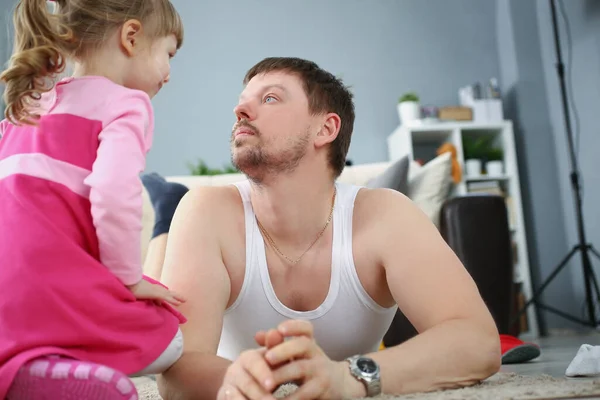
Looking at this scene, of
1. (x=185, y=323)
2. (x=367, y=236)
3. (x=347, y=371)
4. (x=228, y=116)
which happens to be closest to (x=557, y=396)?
(x=347, y=371)

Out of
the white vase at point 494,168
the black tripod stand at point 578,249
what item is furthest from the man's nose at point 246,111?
the white vase at point 494,168

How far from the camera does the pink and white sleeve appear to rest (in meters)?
0.97

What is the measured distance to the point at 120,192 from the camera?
98cm

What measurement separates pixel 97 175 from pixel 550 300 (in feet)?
13.9

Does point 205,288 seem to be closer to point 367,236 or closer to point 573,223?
point 367,236

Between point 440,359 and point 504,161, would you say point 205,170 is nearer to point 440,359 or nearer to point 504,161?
point 504,161

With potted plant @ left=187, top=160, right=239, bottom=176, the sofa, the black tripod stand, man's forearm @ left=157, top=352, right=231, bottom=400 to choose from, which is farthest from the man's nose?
potted plant @ left=187, top=160, right=239, bottom=176

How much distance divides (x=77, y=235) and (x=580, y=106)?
4.00 m

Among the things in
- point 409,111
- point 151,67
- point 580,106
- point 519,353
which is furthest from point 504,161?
point 151,67

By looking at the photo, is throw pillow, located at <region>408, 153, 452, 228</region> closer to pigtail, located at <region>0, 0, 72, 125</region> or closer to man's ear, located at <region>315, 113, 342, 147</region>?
man's ear, located at <region>315, 113, 342, 147</region>

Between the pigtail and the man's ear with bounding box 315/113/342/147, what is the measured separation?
69 centimetres

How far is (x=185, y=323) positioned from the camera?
1246mm

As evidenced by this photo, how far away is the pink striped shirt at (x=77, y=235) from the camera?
0.93m

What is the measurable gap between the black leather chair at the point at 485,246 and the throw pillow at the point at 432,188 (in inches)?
2.4
